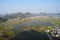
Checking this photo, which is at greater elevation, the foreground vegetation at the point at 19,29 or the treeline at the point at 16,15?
the treeline at the point at 16,15

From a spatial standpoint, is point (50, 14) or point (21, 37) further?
point (50, 14)

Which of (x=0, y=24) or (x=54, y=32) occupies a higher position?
(x=0, y=24)

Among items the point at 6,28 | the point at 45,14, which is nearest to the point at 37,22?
the point at 45,14

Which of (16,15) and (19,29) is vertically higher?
(16,15)

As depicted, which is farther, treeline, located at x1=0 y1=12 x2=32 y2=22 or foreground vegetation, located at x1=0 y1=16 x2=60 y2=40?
treeline, located at x1=0 y1=12 x2=32 y2=22

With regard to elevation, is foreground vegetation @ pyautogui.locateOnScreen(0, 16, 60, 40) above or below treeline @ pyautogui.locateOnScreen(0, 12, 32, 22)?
below

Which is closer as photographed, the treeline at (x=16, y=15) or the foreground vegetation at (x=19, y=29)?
the foreground vegetation at (x=19, y=29)

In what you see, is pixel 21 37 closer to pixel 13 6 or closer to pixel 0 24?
pixel 0 24

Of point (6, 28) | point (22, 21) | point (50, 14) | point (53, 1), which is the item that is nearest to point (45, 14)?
point (50, 14)

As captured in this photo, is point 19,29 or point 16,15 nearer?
point 19,29

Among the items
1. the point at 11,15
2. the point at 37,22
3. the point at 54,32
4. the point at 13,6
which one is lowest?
the point at 54,32
